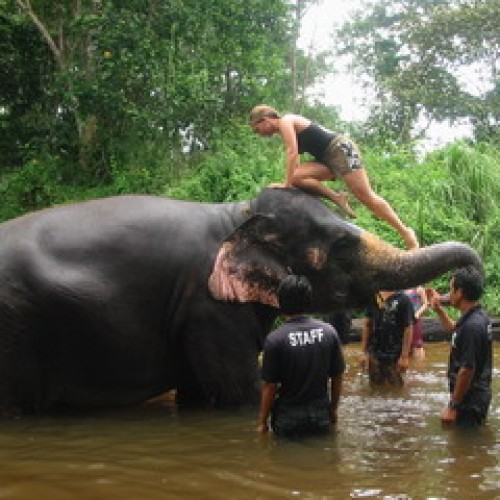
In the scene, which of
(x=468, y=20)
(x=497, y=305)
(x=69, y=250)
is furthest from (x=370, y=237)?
(x=468, y=20)

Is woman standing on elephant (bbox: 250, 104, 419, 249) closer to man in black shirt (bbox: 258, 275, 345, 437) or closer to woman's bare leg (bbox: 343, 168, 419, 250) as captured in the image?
woman's bare leg (bbox: 343, 168, 419, 250)

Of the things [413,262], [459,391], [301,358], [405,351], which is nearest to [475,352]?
[459,391]

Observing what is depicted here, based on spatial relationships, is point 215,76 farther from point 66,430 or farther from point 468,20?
point 468,20

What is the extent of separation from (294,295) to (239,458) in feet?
2.86

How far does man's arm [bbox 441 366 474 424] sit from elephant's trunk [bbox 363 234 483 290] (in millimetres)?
754

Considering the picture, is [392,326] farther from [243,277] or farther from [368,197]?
[243,277]

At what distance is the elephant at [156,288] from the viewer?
4953mm

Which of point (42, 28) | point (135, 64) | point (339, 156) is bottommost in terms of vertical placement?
point (339, 156)

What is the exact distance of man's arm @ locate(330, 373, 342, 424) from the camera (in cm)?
439

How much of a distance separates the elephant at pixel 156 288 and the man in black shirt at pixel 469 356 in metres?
0.42

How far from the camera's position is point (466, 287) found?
4.55m

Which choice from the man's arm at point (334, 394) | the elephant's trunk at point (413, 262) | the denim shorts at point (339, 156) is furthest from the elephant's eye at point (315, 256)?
the man's arm at point (334, 394)

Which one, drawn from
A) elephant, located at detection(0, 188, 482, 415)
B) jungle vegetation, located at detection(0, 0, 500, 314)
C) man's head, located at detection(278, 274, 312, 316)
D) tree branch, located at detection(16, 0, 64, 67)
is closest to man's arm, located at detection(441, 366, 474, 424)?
elephant, located at detection(0, 188, 482, 415)

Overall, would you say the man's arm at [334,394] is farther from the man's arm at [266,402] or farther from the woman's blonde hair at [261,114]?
the woman's blonde hair at [261,114]
